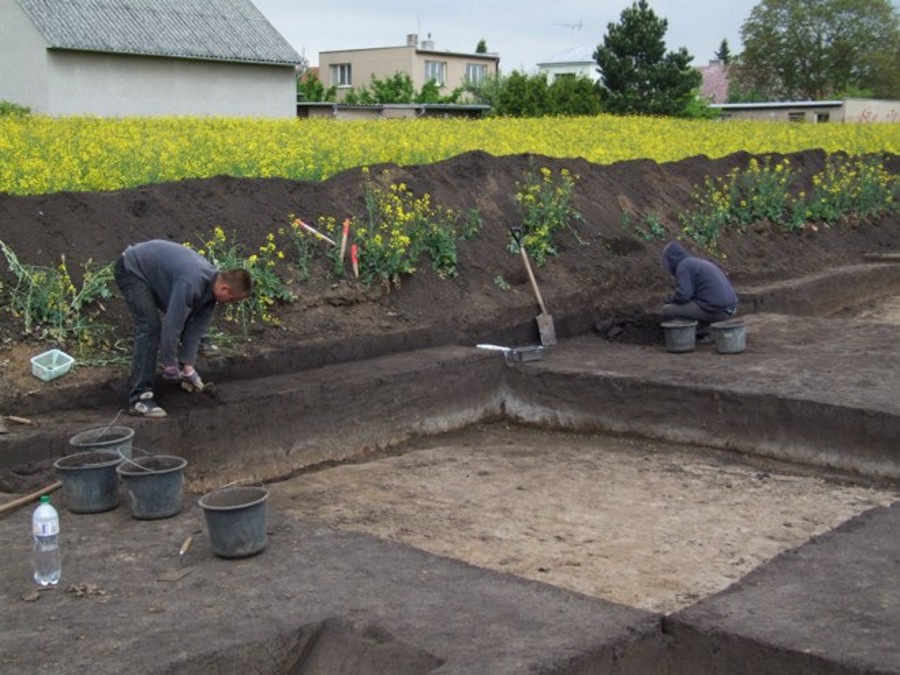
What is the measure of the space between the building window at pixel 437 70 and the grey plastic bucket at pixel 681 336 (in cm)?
6858

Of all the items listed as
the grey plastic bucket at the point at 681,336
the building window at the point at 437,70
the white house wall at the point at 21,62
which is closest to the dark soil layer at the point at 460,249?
the grey plastic bucket at the point at 681,336

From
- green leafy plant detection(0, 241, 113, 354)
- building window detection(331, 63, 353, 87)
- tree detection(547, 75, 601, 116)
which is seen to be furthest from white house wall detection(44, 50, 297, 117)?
building window detection(331, 63, 353, 87)

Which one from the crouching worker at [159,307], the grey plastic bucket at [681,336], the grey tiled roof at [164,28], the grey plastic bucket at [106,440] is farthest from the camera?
the grey tiled roof at [164,28]

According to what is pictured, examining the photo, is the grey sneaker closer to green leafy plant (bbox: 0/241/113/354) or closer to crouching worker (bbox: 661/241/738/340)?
green leafy plant (bbox: 0/241/113/354)

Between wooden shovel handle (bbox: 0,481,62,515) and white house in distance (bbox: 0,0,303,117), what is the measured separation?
27706mm

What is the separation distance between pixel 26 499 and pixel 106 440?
2.02 feet

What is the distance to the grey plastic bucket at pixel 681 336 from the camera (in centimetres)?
1034

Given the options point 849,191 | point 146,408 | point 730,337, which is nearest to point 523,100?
point 849,191

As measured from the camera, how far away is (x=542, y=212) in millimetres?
12508

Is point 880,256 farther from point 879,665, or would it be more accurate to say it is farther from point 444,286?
point 879,665

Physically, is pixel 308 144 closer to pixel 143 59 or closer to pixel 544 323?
pixel 544 323

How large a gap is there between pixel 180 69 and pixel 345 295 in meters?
27.0

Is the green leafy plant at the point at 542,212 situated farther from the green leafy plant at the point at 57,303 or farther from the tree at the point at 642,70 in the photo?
the tree at the point at 642,70

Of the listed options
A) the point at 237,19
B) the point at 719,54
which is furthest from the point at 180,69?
the point at 719,54
